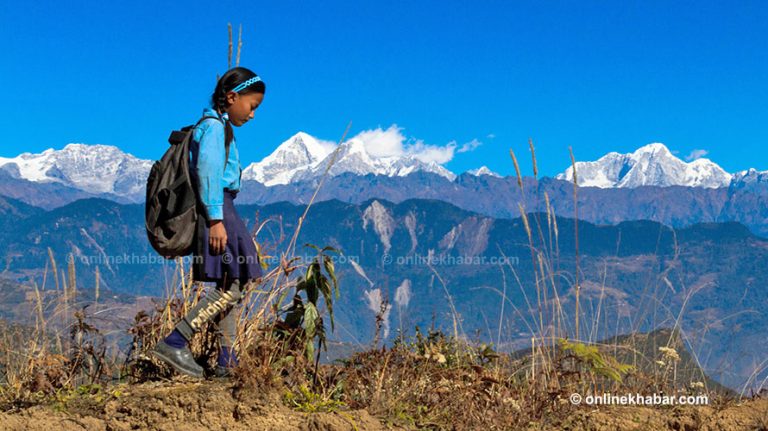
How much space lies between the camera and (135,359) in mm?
4957

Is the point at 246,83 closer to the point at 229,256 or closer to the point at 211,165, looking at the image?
the point at 211,165

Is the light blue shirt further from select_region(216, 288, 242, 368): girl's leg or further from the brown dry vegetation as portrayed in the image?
select_region(216, 288, 242, 368): girl's leg

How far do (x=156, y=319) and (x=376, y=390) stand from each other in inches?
76.2

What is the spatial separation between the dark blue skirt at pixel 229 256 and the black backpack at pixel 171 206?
79mm

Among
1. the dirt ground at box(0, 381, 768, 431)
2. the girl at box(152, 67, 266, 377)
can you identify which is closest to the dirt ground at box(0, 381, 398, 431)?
the dirt ground at box(0, 381, 768, 431)

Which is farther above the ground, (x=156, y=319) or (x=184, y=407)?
(x=156, y=319)

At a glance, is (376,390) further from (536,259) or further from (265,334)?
(536,259)

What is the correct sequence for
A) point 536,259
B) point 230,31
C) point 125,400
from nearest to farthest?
point 125,400 → point 230,31 → point 536,259

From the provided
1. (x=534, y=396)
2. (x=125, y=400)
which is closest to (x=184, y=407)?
(x=125, y=400)

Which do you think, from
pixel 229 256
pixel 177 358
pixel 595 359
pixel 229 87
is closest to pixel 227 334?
pixel 177 358

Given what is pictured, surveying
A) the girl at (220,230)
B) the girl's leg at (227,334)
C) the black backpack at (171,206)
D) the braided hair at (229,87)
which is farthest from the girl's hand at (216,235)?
the braided hair at (229,87)

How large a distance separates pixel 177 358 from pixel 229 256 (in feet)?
2.44

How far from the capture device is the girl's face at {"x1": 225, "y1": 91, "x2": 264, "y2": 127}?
4.89m

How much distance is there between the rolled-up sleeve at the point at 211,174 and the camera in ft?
14.8
